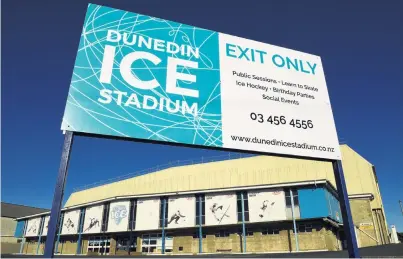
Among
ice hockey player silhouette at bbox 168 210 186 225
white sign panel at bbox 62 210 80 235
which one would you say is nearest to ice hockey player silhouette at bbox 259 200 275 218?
ice hockey player silhouette at bbox 168 210 186 225

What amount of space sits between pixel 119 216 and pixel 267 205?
16.2 meters

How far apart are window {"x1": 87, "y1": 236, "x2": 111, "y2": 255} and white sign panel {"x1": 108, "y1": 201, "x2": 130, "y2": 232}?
1.98 metres

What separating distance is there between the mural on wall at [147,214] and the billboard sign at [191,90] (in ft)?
80.4

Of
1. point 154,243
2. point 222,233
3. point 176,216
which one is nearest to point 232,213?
point 222,233

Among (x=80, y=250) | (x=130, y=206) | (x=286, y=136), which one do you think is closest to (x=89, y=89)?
(x=286, y=136)

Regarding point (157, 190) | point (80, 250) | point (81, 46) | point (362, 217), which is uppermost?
point (157, 190)

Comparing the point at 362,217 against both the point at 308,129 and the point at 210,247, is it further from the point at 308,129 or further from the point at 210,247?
the point at 308,129

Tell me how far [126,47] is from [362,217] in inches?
1282

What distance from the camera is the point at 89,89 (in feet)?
21.4

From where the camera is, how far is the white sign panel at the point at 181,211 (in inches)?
1125

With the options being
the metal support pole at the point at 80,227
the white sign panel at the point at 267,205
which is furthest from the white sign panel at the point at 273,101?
the metal support pole at the point at 80,227

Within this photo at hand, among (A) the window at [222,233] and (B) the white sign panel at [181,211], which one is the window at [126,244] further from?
(A) the window at [222,233]

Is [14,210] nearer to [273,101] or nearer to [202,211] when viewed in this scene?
[202,211]

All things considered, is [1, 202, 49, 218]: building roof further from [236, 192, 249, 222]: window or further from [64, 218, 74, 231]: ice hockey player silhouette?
[236, 192, 249, 222]: window
